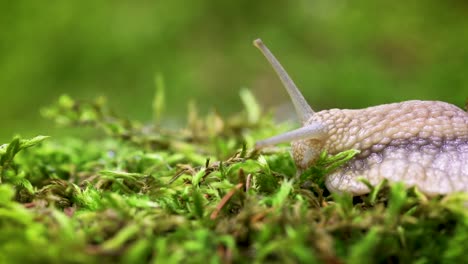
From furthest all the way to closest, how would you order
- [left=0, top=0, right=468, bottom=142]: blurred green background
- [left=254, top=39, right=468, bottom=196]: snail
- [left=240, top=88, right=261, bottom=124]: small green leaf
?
[left=0, top=0, right=468, bottom=142]: blurred green background
[left=240, top=88, right=261, bottom=124]: small green leaf
[left=254, top=39, right=468, bottom=196]: snail

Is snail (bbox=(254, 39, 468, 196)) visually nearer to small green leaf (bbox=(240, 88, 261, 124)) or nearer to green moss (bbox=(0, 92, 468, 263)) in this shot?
green moss (bbox=(0, 92, 468, 263))

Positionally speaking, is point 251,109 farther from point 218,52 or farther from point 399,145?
point 218,52

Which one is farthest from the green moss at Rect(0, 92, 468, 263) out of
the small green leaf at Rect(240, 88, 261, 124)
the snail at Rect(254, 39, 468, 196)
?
the small green leaf at Rect(240, 88, 261, 124)

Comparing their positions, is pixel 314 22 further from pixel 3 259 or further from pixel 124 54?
pixel 3 259

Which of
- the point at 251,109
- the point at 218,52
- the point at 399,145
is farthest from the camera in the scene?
the point at 218,52

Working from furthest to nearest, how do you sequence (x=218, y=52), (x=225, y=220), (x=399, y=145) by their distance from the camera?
(x=218, y=52) → (x=399, y=145) → (x=225, y=220)

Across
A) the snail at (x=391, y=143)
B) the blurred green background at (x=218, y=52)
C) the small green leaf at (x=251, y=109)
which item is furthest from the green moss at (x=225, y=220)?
the blurred green background at (x=218, y=52)

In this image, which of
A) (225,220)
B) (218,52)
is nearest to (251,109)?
(225,220)
